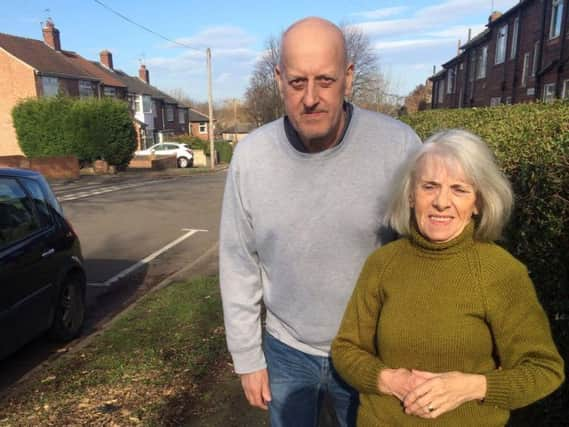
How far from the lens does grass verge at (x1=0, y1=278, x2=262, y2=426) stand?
129 inches

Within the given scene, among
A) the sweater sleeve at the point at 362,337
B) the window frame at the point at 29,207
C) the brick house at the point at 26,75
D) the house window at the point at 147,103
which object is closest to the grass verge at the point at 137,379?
the window frame at the point at 29,207

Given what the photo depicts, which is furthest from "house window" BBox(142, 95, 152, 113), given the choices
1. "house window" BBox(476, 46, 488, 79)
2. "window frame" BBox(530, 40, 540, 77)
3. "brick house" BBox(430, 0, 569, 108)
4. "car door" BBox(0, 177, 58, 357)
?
"car door" BBox(0, 177, 58, 357)

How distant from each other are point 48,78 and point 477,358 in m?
40.1

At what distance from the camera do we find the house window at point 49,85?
3468 centimetres

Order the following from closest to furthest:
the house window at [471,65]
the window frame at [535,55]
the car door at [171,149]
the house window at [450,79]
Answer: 1. the window frame at [535,55]
2. the house window at [471,65]
3. the car door at [171,149]
4. the house window at [450,79]

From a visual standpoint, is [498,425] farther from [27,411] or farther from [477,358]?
[27,411]

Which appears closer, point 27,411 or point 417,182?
point 417,182

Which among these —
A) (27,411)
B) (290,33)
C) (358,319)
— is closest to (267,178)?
(290,33)

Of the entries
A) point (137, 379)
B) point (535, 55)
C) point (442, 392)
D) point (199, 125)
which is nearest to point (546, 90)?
point (535, 55)

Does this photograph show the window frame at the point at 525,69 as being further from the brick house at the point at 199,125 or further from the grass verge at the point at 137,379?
the brick house at the point at 199,125

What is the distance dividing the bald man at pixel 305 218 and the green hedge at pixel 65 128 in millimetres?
27438

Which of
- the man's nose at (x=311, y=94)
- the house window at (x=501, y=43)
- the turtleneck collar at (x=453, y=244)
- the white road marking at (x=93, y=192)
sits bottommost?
the white road marking at (x=93, y=192)

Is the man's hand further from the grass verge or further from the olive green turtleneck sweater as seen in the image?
the grass verge

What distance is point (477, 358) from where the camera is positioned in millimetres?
1378
